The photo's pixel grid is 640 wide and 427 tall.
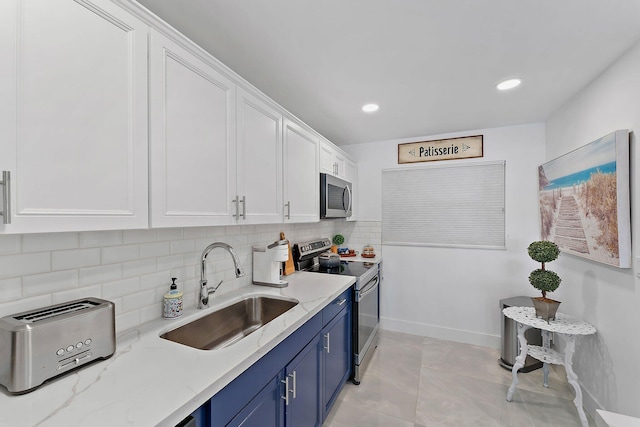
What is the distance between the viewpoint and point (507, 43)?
1581mm

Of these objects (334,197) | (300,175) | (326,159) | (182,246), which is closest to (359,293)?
(334,197)

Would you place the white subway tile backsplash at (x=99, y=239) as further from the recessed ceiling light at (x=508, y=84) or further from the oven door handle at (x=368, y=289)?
the recessed ceiling light at (x=508, y=84)

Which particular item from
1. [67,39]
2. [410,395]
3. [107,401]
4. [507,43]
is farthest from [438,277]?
[67,39]

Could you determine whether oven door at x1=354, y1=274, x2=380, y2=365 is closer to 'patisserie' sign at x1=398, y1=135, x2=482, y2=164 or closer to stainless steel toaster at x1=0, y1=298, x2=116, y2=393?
'patisserie' sign at x1=398, y1=135, x2=482, y2=164

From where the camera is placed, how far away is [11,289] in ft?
3.20

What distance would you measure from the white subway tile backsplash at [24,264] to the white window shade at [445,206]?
3.15 m

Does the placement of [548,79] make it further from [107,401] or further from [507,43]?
[107,401]

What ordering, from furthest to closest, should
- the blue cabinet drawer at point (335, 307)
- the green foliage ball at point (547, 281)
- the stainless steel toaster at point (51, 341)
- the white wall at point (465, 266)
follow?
the white wall at point (465, 266)
the green foliage ball at point (547, 281)
the blue cabinet drawer at point (335, 307)
the stainless steel toaster at point (51, 341)

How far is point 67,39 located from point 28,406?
3.49 feet

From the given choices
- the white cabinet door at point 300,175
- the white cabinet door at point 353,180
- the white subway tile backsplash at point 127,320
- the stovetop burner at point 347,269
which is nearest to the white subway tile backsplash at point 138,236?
the white subway tile backsplash at point 127,320

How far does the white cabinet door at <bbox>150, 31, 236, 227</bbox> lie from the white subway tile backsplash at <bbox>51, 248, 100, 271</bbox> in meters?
0.36

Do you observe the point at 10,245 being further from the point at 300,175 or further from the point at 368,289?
the point at 368,289

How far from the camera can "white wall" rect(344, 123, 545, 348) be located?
9.78 ft

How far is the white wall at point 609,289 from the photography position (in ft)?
5.41
